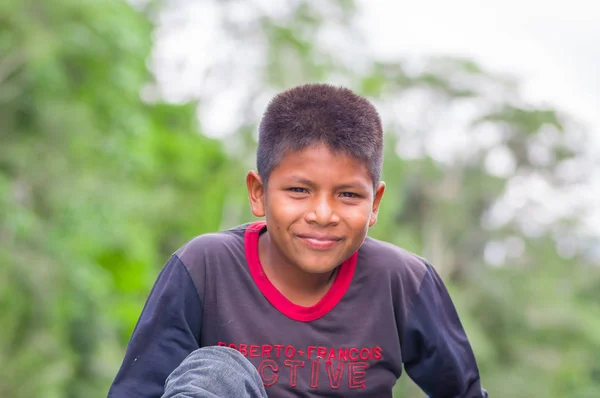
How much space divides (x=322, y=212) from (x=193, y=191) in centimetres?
1997

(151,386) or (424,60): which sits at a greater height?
(424,60)

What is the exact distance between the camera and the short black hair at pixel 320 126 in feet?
8.07

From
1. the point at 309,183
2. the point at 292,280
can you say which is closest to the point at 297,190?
the point at 309,183

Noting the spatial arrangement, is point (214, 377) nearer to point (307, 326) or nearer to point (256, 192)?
point (307, 326)

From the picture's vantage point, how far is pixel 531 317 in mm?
21125

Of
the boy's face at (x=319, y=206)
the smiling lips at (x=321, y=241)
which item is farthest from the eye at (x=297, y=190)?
the smiling lips at (x=321, y=241)

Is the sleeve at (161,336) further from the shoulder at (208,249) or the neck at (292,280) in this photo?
the neck at (292,280)

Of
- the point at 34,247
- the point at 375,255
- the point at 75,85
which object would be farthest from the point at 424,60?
the point at 375,255

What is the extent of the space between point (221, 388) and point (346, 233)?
0.60 m

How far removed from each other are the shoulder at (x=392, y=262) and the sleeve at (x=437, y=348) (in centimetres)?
3

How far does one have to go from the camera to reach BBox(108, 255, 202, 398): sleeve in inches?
92.2

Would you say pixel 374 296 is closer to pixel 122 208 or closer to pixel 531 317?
pixel 122 208

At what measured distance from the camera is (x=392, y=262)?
2.67 m

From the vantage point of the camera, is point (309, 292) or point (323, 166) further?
point (309, 292)
